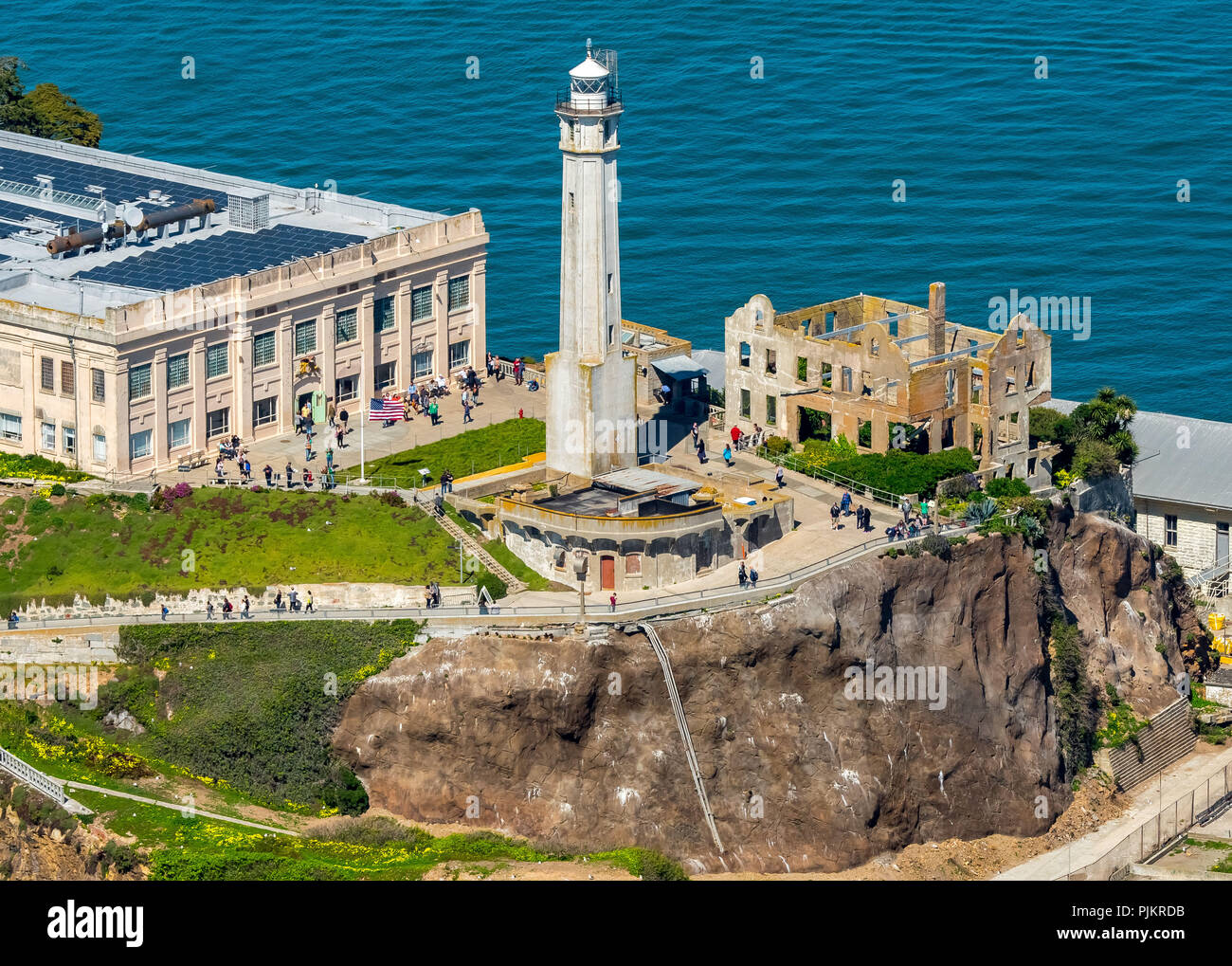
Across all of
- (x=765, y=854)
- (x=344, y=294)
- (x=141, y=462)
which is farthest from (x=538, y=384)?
(x=765, y=854)

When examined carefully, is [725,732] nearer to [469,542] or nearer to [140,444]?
[469,542]

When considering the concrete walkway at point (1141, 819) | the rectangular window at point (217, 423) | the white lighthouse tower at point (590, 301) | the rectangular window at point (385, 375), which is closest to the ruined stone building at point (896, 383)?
the white lighthouse tower at point (590, 301)

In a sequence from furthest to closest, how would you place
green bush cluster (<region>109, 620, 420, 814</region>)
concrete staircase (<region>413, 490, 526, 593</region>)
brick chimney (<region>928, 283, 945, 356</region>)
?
1. brick chimney (<region>928, 283, 945, 356</region>)
2. concrete staircase (<region>413, 490, 526, 593</region>)
3. green bush cluster (<region>109, 620, 420, 814</region>)

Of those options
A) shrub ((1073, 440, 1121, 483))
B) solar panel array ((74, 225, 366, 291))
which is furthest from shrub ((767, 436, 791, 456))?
solar panel array ((74, 225, 366, 291))

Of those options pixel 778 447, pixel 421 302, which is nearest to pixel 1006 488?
pixel 778 447

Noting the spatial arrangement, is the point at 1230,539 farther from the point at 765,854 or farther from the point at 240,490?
the point at 240,490

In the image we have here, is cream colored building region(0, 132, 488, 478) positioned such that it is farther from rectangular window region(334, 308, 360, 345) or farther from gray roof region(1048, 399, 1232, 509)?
gray roof region(1048, 399, 1232, 509)
